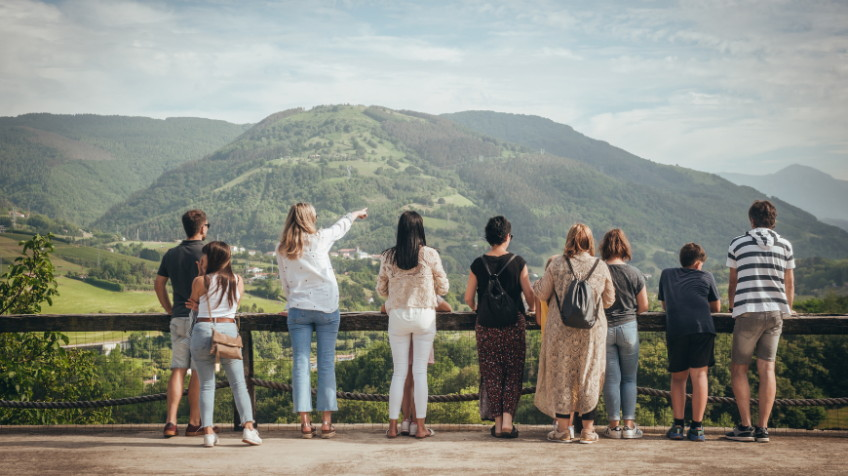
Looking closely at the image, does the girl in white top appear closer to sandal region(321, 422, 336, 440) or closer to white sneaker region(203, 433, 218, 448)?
white sneaker region(203, 433, 218, 448)

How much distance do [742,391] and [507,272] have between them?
192 centimetres

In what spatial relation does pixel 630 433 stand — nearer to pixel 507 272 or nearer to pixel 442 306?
pixel 507 272

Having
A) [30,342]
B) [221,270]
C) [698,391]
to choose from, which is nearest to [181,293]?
[221,270]

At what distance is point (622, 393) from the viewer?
5.32 m

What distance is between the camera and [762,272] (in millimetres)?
5176

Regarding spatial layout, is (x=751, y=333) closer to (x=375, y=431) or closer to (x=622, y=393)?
(x=622, y=393)

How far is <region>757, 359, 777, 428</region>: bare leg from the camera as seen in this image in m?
5.14

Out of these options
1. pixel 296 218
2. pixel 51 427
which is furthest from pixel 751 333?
pixel 51 427

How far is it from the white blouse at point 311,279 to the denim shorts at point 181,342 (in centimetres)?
77

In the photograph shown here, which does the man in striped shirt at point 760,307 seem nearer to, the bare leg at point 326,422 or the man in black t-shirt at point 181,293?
the bare leg at point 326,422

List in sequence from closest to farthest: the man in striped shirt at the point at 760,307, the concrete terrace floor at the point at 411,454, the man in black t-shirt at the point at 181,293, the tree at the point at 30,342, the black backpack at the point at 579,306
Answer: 1. the concrete terrace floor at the point at 411,454
2. the black backpack at the point at 579,306
3. the man in striped shirt at the point at 760,307
4. the man in black t-shirt at the point at 181,293
5. the tree at the point at 30,342

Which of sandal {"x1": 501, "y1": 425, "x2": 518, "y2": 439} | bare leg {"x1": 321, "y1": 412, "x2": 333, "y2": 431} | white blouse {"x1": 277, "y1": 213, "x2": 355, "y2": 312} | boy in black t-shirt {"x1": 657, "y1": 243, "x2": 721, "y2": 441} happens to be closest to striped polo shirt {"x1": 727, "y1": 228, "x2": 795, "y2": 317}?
boy in black t-shirt {"x1": 657, "y1": 243, "x2": 721, "y2": 441}

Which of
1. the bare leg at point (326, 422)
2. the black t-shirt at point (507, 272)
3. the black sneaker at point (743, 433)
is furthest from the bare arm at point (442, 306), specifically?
the black sneaker at point (743, 433)

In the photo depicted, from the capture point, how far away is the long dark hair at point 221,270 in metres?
4.99
